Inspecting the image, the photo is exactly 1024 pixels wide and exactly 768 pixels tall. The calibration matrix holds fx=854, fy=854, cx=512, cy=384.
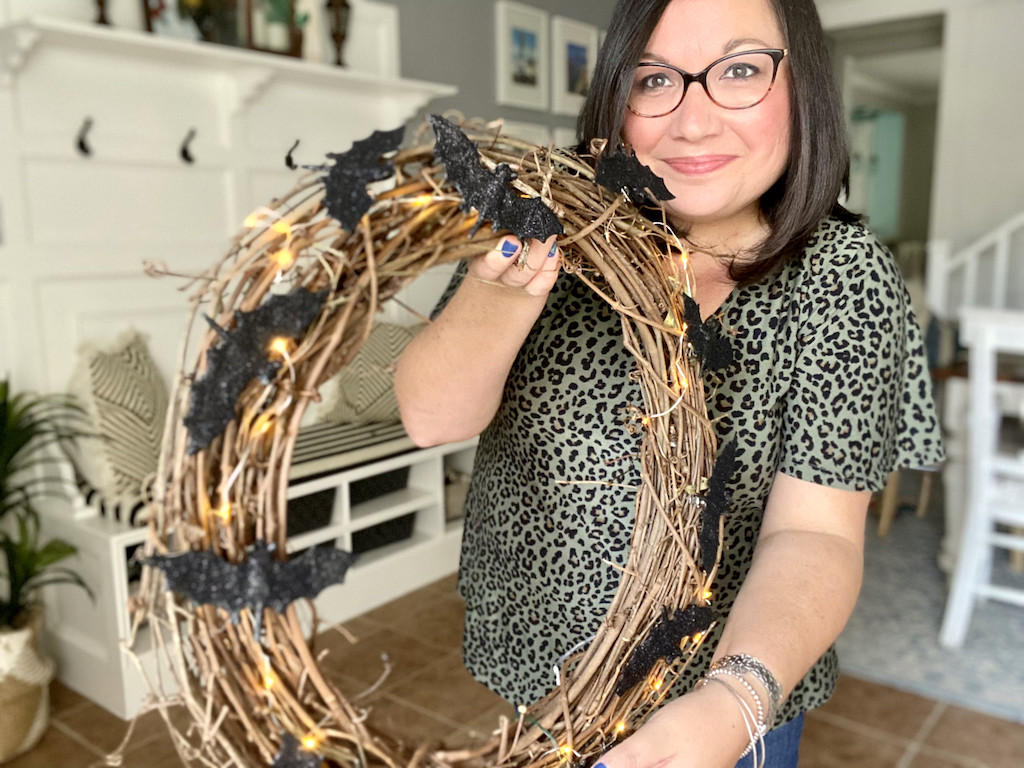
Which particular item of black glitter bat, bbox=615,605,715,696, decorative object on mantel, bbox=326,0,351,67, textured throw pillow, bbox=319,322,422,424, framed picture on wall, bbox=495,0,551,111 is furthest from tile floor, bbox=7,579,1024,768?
framed picture on wall, bbox=495,0,551,111

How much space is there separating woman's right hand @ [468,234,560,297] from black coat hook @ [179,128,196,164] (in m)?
2.27

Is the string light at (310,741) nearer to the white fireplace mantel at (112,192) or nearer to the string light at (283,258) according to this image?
the string light at (283,258)

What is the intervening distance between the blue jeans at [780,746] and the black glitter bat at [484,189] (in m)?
0.72

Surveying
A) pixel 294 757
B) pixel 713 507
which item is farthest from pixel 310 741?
pixel 713 507

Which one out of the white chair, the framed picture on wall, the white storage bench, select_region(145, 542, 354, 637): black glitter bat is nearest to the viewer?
select_region(145, 542, 354, 637): black glitter bat

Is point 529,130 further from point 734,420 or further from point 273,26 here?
point 734,420

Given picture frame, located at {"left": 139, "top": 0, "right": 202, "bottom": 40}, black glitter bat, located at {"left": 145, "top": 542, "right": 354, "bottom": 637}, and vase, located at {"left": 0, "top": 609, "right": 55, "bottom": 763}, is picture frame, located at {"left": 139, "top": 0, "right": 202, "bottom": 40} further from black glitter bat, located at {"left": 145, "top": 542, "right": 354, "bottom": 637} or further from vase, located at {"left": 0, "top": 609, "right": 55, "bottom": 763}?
black glitter bat, located at {"left": 145, "top": 542, "right": 354, "bottom": 637}

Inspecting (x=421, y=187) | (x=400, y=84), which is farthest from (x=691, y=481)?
(x=400, y=84)

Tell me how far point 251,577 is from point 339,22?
9.16 feet

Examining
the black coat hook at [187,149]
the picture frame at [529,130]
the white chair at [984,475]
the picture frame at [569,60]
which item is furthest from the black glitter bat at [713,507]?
the picture frame at [569,60]

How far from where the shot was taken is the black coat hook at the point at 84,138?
2359 millimetres

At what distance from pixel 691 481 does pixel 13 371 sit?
219 centimetres

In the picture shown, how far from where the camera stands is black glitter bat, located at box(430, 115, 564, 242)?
533 millimetres

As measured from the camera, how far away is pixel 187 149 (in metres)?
2.64
